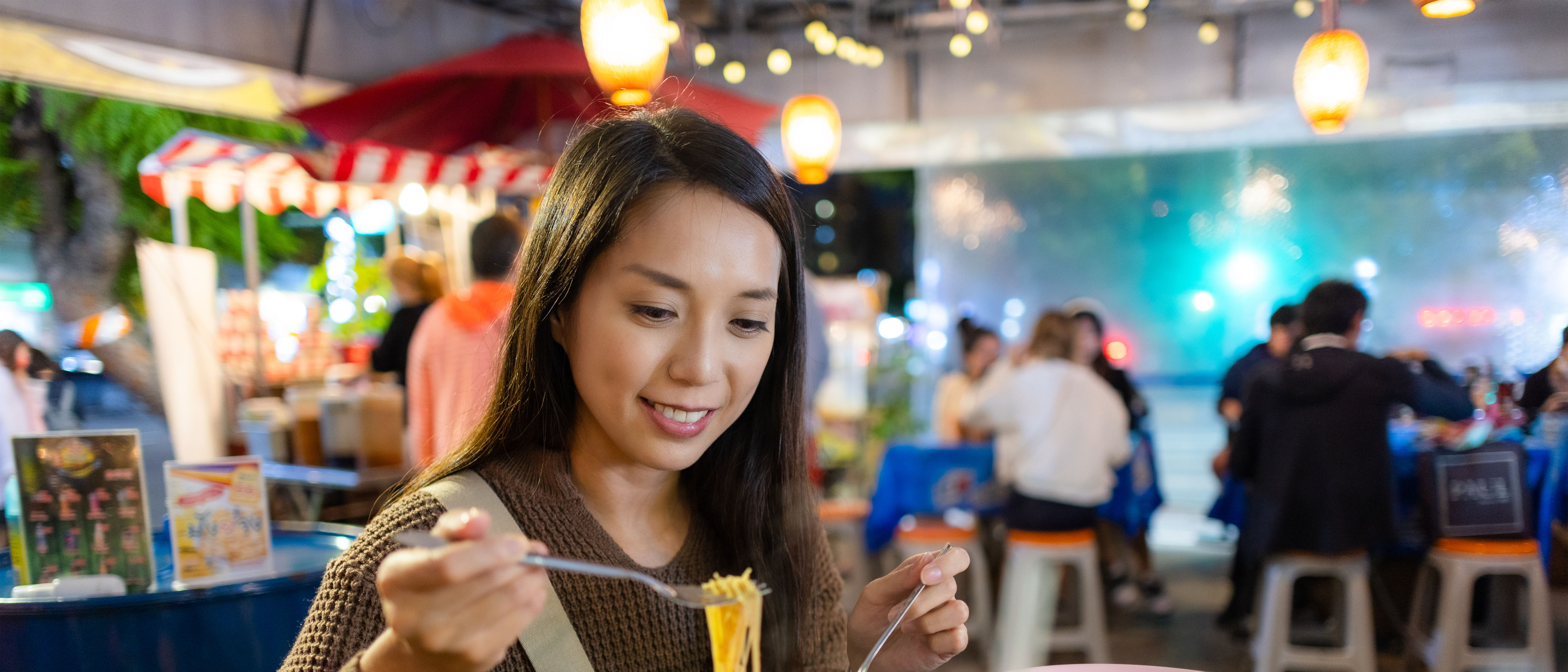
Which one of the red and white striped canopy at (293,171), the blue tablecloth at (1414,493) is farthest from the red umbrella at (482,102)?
the blue tablecloth at (1414,493)

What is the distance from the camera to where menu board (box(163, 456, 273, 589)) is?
192 cm

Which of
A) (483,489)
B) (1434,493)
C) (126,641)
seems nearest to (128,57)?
(126,641)

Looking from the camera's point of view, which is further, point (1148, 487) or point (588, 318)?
point (1148, 487)

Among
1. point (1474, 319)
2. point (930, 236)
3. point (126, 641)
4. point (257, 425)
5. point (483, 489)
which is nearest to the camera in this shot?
point (483, 489)

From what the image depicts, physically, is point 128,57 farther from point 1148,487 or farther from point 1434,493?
point 1434,493

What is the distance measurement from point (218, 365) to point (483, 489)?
11.0ft

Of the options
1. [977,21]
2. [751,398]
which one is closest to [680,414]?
[751,398]

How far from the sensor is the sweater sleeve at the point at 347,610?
0.97 meters

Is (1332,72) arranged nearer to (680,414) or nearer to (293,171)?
(680,414)

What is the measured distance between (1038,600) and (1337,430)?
1396mm

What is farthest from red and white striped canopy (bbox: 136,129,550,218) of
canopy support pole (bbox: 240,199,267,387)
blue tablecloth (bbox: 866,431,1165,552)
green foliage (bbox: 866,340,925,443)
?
green foliage (bbox: 866,340,925,443)

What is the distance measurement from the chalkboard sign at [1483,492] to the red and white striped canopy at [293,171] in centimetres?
364

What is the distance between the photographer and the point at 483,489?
110 centimetres

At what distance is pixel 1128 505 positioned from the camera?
516 cm
